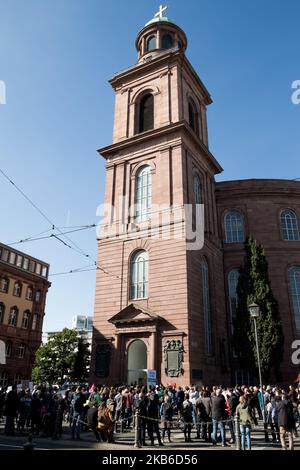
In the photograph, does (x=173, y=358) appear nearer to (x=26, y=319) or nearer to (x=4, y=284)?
(x=4, y=284)

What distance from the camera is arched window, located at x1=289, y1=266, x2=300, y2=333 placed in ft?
97.1

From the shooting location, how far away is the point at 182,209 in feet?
85.6

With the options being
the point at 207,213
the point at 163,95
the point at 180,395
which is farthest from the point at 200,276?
the point at 163,95

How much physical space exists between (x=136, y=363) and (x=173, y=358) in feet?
16.1

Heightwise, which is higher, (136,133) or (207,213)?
(136,133)

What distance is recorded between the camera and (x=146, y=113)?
33406 millimetres

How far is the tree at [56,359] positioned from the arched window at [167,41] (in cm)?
3613

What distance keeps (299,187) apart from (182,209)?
14.5m

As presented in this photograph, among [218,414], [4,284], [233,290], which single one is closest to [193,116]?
[233,290]

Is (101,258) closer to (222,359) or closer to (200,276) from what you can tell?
(200,276)

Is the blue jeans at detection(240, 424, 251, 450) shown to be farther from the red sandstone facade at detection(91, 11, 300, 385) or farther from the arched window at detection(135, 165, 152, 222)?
the arched window at detection(135, 165, 152, 222)

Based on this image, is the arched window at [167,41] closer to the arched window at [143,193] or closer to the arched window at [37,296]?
the arched window at [143,193]

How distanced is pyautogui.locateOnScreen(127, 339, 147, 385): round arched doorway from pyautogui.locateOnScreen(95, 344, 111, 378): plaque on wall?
1.43 m

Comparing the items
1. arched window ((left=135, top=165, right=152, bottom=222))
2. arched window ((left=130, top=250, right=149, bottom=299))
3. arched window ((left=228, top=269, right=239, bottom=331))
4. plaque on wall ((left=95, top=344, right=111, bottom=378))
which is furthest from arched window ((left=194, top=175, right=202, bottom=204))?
plaque on wall ((left=95, top=344, right=111, bottom=378))
